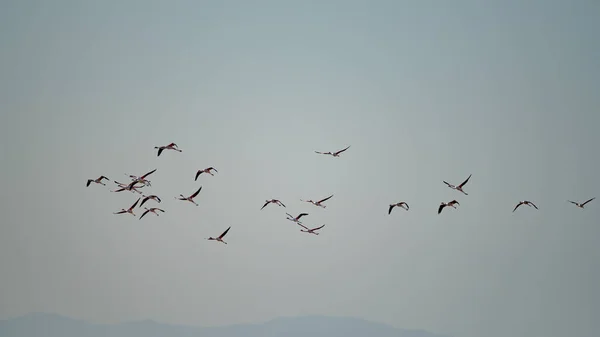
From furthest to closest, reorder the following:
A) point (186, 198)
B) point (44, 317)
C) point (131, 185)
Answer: point (44, 317) < point (186, 198) < point (131, 185)

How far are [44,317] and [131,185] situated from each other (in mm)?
147539

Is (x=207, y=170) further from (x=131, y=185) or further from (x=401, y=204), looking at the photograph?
(x=401, y=204)

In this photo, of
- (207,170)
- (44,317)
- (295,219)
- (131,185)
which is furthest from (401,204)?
(44,317)

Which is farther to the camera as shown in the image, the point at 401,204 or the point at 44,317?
the point at 44,317

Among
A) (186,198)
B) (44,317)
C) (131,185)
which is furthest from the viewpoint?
(44,317)

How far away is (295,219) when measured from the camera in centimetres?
6938

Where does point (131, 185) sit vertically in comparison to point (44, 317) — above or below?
below

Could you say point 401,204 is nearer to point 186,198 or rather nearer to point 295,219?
point 295,219

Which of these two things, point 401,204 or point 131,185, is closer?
point 131,185

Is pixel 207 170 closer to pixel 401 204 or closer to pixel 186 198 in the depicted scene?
pixel 186 198

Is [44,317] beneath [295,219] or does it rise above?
above

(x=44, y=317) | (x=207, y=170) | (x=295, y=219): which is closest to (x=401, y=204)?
(x=295, y=219)

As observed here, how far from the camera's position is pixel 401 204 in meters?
68.9

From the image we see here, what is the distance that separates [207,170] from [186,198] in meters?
3.06
